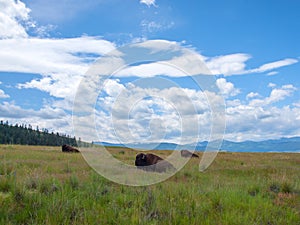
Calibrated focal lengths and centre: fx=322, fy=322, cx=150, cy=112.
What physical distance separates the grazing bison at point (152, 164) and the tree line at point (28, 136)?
106 meters

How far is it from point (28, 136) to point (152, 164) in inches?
4687

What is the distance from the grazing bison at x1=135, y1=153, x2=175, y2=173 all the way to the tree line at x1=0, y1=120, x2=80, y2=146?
106 metres

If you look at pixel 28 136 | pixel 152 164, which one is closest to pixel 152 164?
pixel 152 164

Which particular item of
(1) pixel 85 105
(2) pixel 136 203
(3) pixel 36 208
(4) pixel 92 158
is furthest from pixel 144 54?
(4) pixel 92 158

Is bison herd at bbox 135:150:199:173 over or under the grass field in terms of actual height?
over

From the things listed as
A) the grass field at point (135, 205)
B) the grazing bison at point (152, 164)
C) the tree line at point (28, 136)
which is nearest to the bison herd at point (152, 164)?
the grazing bison at point (152, 164)

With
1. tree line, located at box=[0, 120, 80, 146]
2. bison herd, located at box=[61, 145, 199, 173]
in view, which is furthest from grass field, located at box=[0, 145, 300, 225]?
tree line, located at box=[0, 120, 80, 146]

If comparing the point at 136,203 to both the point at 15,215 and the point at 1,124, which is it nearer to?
the point at 15,215

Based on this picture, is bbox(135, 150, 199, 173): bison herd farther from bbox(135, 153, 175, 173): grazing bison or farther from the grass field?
the grass field

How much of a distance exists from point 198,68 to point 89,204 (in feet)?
16.9

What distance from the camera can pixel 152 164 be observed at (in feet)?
54.5

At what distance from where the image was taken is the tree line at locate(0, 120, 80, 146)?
392 ft

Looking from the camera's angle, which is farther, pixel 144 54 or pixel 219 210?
pixel 144 54

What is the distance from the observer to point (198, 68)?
384 inches
